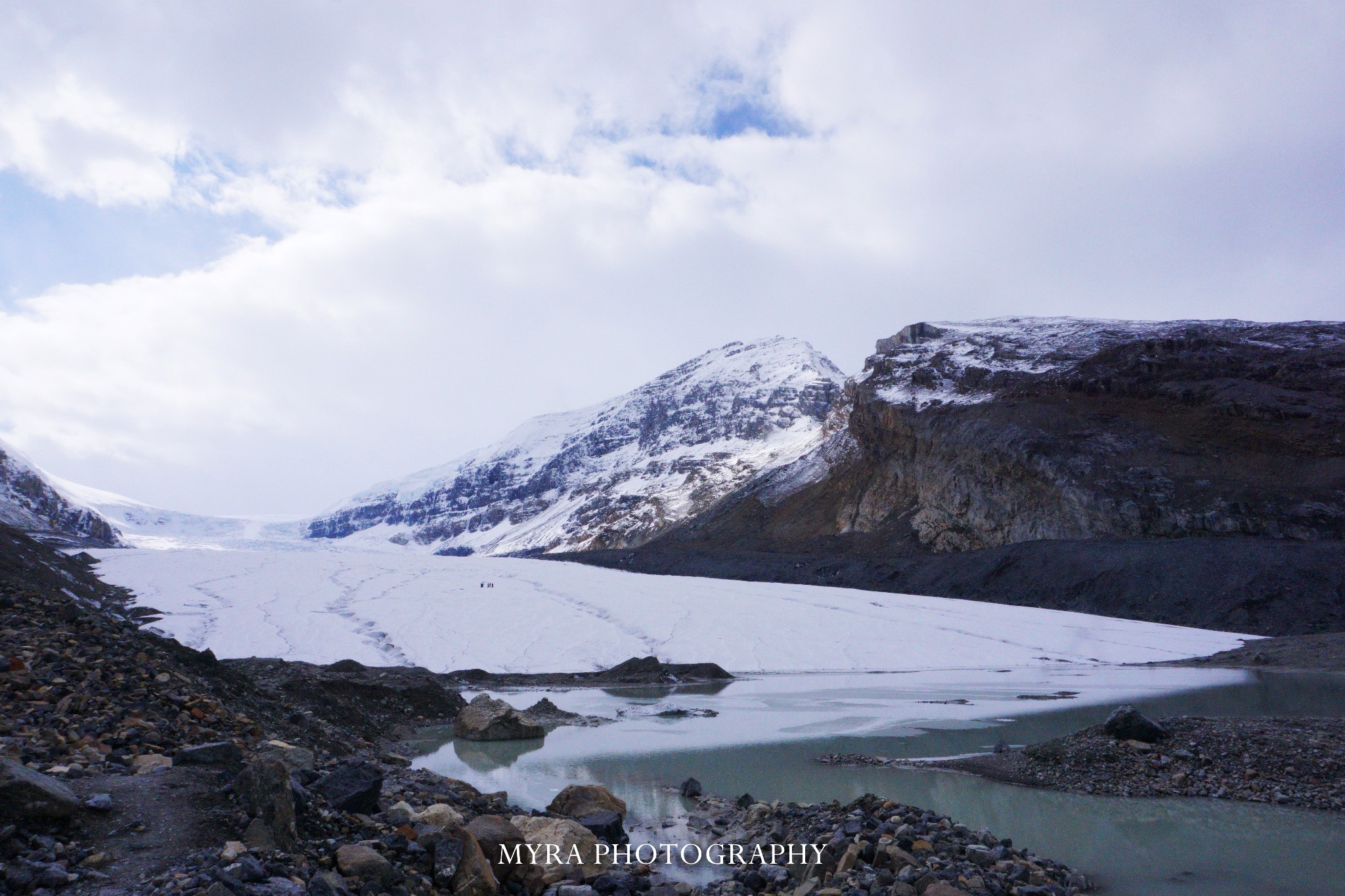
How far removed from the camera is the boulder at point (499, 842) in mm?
5902

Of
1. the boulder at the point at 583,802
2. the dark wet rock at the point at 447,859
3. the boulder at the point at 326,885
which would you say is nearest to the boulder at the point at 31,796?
the boulder at the point at 326,885

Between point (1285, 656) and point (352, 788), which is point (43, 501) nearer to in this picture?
point (352, 788)

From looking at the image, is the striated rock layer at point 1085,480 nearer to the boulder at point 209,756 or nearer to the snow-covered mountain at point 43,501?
the boulder at point 209,756

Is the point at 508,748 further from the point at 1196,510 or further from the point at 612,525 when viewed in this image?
the point at 612,525

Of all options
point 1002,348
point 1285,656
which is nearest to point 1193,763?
point 1285,656

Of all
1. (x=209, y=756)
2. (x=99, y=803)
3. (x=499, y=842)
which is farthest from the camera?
(x=209, y=756)

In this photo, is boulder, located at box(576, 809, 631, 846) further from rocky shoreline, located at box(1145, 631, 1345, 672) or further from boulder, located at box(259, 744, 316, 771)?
rocky shoreline, located at box(1145, 631, 1345, 672)

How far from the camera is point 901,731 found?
617 inches

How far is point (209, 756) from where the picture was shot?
618 cm

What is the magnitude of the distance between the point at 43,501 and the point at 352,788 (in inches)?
4886

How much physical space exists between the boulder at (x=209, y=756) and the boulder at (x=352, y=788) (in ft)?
2.24

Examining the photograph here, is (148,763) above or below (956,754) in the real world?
above

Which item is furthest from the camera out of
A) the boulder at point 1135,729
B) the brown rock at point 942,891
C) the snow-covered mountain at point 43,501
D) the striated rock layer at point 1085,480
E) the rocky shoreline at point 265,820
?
the snow-covered mountain at point 43,501

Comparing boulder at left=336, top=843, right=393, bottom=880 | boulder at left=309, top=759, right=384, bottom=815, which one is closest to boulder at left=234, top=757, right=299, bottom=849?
boulder at left=336, top=843, right=393, bottom=880
